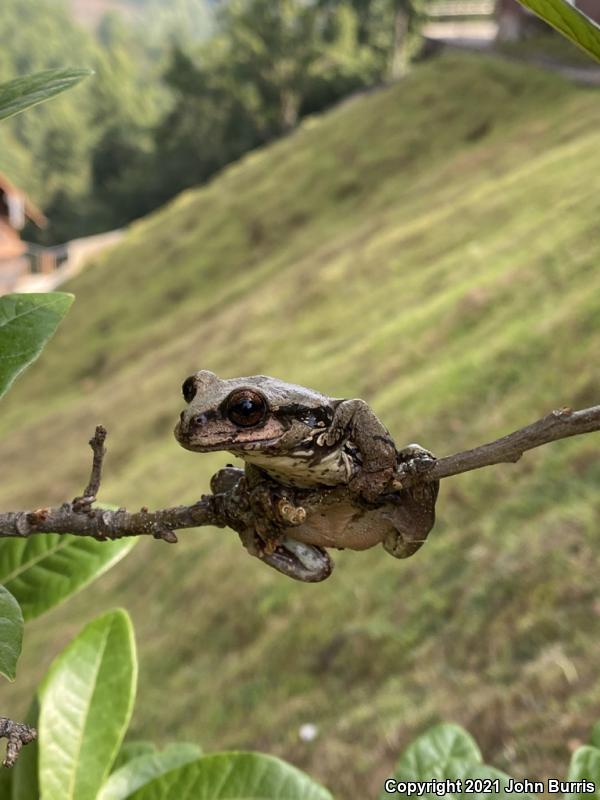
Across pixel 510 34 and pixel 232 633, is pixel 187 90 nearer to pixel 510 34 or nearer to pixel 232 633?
pixel 510 34

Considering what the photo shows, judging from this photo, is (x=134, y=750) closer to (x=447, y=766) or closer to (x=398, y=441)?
(x=447, y=766)

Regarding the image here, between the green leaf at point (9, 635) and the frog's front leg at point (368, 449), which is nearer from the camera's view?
the green leaf at point (9, 635)

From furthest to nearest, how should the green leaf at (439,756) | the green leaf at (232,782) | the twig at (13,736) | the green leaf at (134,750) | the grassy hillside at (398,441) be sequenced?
the grassy hillside at (398,441)
the green leaf at (134,750)
the green leaf at (439,756)
the green leaf at (232,782)
the twig at (13,736)

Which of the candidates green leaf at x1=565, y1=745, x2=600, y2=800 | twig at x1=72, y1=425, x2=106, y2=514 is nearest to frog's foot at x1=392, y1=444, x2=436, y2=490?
twig at x1=72, y1=425, x2=106, y2=514

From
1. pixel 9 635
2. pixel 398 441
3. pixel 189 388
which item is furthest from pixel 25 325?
pixel 398 441

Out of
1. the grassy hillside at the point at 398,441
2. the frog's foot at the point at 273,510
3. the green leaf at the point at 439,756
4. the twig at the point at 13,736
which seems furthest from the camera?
the grassy hillside at the point at 398,441

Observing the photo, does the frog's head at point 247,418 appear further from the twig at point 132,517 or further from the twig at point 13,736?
the twig at point 13,736

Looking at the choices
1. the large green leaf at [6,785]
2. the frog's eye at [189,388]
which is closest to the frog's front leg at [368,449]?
the frog's eye at [189,388]

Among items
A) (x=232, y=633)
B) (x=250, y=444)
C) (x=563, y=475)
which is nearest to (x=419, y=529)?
(x=250, y=444)
